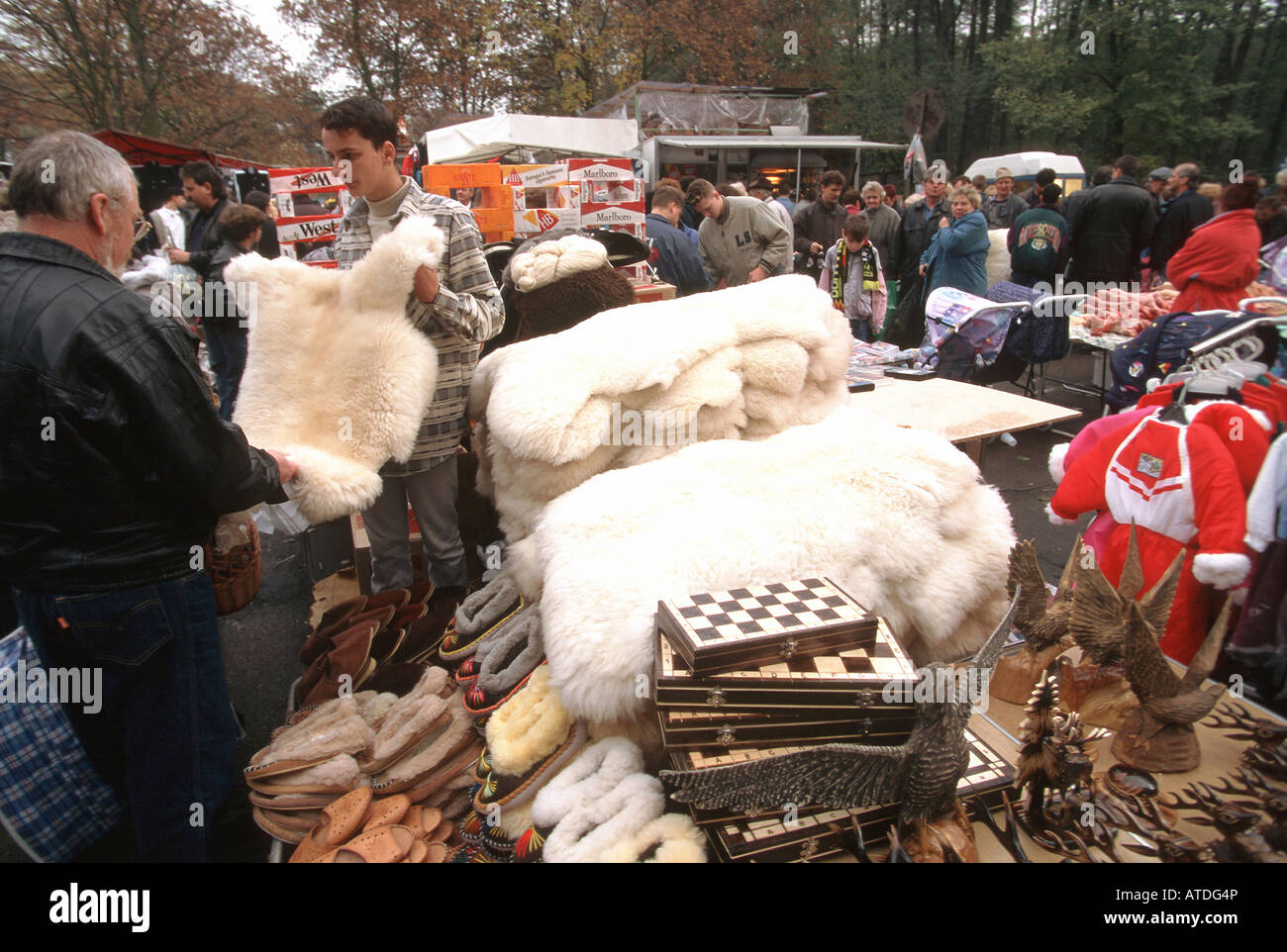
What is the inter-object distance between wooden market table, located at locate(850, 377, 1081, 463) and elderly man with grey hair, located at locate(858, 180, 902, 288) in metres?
4.68

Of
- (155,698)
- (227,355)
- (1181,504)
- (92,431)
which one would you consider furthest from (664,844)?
(227,355)

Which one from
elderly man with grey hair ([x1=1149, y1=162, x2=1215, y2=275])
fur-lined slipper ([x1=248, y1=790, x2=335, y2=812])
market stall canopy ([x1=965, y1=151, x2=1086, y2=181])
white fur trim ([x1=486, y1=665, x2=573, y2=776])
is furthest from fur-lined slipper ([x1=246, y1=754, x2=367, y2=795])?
market stall canopy ([x1=965, y1=151, x2=1086, y2=181])

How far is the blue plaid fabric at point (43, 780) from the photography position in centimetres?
188

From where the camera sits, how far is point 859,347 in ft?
14.3

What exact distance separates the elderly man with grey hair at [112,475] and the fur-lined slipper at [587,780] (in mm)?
1082

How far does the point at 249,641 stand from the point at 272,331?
200 cm

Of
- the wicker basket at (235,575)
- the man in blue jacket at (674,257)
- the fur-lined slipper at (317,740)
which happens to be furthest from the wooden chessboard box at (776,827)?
the man in blue jacket at (674,257)

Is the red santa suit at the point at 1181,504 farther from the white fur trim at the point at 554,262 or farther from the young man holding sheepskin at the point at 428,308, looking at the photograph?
the young man holding sheepskin at the point at 428,308

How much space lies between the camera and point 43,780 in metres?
1.91

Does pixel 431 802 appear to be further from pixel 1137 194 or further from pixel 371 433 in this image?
pixel 1137 194

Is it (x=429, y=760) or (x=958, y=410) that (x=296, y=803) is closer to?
(x=429, y=760)

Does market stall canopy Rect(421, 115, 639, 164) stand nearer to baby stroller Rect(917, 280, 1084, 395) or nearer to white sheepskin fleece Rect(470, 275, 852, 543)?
baby stroller Rect(917, 280, 1084, 395)

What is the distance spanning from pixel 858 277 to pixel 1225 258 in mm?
2771
